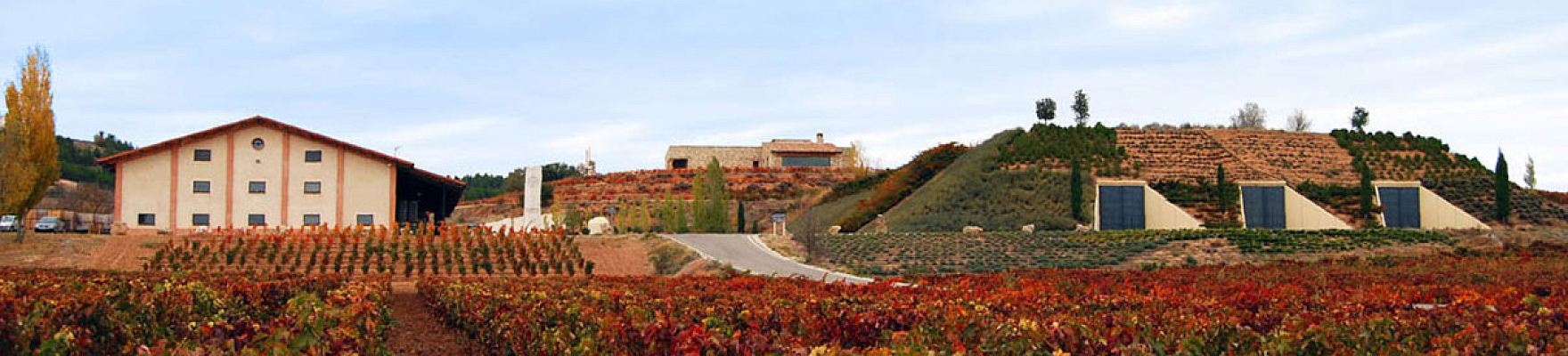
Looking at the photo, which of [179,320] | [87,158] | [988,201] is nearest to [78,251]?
[179,320]

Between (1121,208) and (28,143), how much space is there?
3656cm

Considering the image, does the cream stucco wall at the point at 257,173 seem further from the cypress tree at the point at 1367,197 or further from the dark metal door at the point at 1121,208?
the cypress tree at the point at 1367,197

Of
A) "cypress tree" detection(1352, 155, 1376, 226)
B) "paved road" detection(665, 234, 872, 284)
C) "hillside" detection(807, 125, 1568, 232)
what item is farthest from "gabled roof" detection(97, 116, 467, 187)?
"cypress tree" detection(1352, 155, 1376, 226)

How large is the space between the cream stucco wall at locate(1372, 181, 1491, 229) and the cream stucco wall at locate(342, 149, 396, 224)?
119 feet

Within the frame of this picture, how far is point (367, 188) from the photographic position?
3722 cm

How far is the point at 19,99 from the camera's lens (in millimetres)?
33375

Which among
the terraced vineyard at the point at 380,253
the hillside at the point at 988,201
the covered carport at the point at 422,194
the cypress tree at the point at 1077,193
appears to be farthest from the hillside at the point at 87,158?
the cypress tree at the point at 1077,193

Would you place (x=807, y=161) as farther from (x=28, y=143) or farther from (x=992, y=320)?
(x=992, y=320)

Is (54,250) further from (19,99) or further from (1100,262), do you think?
(1100,262)

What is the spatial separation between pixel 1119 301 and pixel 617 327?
609 cm

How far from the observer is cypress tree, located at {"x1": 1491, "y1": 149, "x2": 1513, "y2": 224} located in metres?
44.3

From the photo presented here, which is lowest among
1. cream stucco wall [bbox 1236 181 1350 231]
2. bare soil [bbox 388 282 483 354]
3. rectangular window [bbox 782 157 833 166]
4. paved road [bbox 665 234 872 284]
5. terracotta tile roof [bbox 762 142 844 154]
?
bare soil [bbox 388 282 483 354]

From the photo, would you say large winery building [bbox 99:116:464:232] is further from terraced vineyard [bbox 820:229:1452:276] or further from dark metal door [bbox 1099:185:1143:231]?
dark metal door [bbox 1099:185:1143:231]

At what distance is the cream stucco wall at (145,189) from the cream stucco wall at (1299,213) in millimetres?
36754
